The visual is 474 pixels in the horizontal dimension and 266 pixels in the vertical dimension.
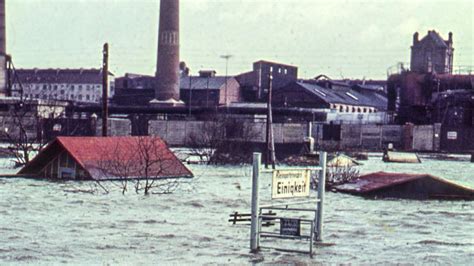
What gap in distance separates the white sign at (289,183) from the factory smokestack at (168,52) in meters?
57.4

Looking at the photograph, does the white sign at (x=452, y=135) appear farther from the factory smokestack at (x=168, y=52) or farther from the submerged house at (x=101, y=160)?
the submerged house at (x=101, y=160)

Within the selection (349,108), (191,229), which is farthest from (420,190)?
(349,108)

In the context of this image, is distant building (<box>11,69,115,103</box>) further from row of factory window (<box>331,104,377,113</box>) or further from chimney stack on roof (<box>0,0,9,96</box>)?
chimney stack on roof (<box>0,0,9,96</box>)

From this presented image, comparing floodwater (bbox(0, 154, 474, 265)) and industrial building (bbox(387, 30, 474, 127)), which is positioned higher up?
industrial building (bbox(387, 30, 474, 127))

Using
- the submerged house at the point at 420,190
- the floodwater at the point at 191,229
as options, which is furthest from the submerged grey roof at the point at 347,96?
the floodwater at the point at 191,229

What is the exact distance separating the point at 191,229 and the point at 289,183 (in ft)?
11.4

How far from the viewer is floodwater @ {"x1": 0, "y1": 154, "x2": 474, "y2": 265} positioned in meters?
11.2

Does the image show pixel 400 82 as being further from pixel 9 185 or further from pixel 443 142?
pixel 9 185

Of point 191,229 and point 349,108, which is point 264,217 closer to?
point 191,229

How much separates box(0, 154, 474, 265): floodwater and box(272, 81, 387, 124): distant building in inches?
1966

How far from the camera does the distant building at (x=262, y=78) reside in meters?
91.0

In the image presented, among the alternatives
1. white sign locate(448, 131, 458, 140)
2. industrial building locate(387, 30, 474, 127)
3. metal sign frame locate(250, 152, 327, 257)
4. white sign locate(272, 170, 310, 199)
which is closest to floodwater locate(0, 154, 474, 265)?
metal sign frame locate(250, 152, 327, 257)

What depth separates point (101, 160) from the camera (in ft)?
81.7

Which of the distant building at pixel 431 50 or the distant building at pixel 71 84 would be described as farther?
the distant building at pixel 71 84
